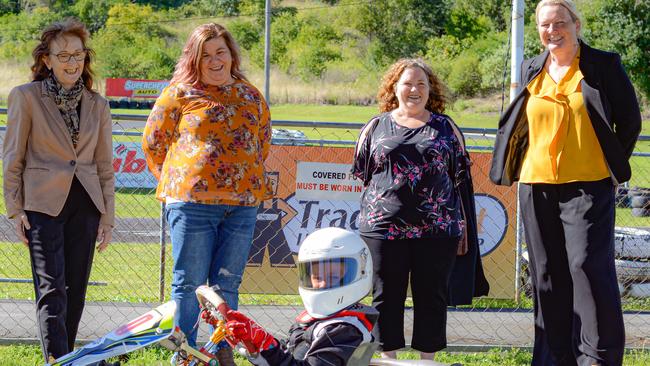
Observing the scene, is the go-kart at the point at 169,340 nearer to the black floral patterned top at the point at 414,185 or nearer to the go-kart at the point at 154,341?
the go-kart at the point at 154,341

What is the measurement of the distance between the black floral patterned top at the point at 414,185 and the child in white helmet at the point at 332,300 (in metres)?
1.08

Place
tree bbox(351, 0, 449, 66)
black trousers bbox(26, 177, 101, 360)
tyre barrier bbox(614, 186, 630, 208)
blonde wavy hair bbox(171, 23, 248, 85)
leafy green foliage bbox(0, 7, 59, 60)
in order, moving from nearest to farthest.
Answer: black trousers bbox(26, 177, 101, 360)
blonde wavy hair bbox(171, 23, 248, 85)
tyre barrier bbox(614, 186, 630, 208)
leafy green foliage bbox(0, 7, 59, 60)
tree bbox(351, 0, 449, 66)

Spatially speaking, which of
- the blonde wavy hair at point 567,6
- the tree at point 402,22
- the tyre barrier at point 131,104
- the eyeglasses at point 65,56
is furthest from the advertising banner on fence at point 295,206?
the tree at point 402,22

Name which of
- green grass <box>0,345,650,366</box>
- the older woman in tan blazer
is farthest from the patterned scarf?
green grass <box>0,345,650,366</box>

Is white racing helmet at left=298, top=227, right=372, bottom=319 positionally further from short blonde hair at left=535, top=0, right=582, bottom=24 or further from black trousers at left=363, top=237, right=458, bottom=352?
short blonde hair at left=535, top=0, right=582, bottom=24

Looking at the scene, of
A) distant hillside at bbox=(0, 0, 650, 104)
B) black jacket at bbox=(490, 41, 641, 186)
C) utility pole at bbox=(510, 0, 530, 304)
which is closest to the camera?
black jacket at bbox=(490, 41, 641, 186)

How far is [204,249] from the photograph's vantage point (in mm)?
4828

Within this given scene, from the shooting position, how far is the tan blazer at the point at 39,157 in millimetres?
4723

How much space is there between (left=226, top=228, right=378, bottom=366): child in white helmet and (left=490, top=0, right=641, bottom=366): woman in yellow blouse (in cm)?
118

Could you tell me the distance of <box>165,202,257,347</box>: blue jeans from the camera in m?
4.79

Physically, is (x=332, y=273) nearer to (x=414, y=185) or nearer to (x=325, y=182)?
(x=414, y=185)

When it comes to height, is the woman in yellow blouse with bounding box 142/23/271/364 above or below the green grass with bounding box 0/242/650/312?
above

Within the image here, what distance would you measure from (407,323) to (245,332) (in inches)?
143

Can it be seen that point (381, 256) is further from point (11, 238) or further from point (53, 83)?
point (11, 238)
